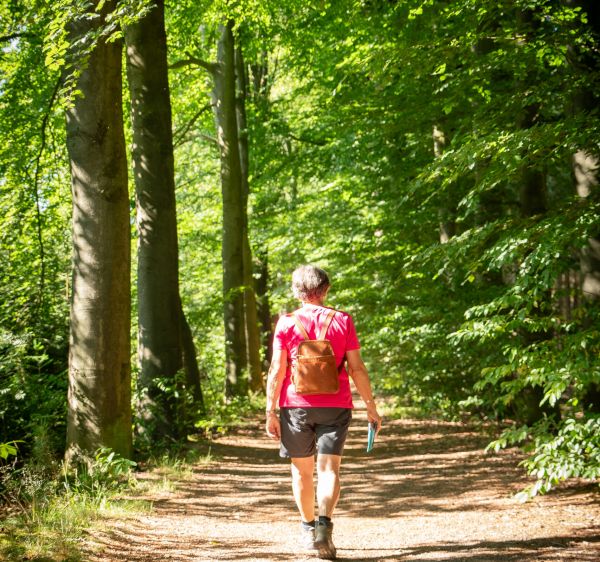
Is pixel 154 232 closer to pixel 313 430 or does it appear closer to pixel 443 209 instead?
pixel 443 209

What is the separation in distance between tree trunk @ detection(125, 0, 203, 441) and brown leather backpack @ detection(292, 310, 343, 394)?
523 centimetres

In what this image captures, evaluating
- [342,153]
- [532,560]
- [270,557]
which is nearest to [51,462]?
[270,557]

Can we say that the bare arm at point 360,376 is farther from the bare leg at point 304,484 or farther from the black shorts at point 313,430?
the bare leg at point 304,484

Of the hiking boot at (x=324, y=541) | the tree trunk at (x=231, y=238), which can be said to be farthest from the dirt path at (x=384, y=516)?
the tree trunk at (x=231, y=238)

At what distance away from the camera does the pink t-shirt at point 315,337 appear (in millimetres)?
5023

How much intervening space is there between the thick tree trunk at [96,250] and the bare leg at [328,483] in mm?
3468

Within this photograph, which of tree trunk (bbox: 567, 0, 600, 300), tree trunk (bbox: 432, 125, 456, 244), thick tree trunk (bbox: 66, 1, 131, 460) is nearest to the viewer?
tree trunk (bbox: 567, 0, 600, 300)

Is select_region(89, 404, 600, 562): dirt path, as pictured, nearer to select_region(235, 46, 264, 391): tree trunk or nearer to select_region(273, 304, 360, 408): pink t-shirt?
select_region(273, 304, 360, 408): pink t-shirt

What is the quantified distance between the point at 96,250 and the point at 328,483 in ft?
13.2

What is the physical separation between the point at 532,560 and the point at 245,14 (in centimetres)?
1251

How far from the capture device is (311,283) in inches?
204

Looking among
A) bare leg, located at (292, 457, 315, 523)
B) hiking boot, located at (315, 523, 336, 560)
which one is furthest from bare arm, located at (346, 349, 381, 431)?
hiking boot, located at (315, 523, 336, 560)

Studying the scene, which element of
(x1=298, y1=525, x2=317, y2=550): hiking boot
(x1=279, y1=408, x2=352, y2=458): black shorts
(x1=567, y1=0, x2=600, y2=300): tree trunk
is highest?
(x1=567, y1=0, x2=600, y2=300): tree trunk

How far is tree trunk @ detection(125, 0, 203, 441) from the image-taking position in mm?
10008
